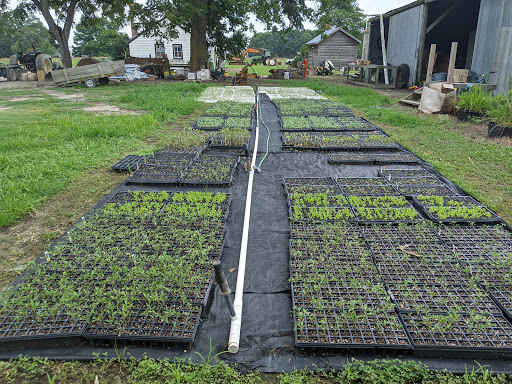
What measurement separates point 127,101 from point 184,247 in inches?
385

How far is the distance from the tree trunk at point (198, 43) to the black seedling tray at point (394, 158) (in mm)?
15523

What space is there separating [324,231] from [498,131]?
551 cm

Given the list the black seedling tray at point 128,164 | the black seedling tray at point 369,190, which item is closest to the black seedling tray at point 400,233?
the black seedling tray at point 369,190

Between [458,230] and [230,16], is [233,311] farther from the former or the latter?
[230,16]

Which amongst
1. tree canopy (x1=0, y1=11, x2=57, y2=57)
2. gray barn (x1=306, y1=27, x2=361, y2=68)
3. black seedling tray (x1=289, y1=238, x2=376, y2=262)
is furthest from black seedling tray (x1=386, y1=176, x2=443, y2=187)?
tree canopy (x1=0, y1=11, x2=57, y2=57)

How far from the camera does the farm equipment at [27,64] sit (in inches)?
796

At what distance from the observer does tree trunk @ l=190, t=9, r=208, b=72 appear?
18.6 meters

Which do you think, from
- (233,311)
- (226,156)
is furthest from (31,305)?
(226,156)

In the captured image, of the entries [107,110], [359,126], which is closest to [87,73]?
[107,110]

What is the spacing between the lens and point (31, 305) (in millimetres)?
2361

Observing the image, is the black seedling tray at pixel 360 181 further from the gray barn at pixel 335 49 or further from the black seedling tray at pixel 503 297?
the gray barn at pixel 335 49

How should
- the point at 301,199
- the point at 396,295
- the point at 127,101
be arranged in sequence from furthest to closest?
the point at 127,101 < the point at 301,199 < the point at 396,295

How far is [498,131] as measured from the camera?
6809 mm

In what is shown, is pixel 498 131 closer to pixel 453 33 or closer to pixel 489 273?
pixel 489 273
